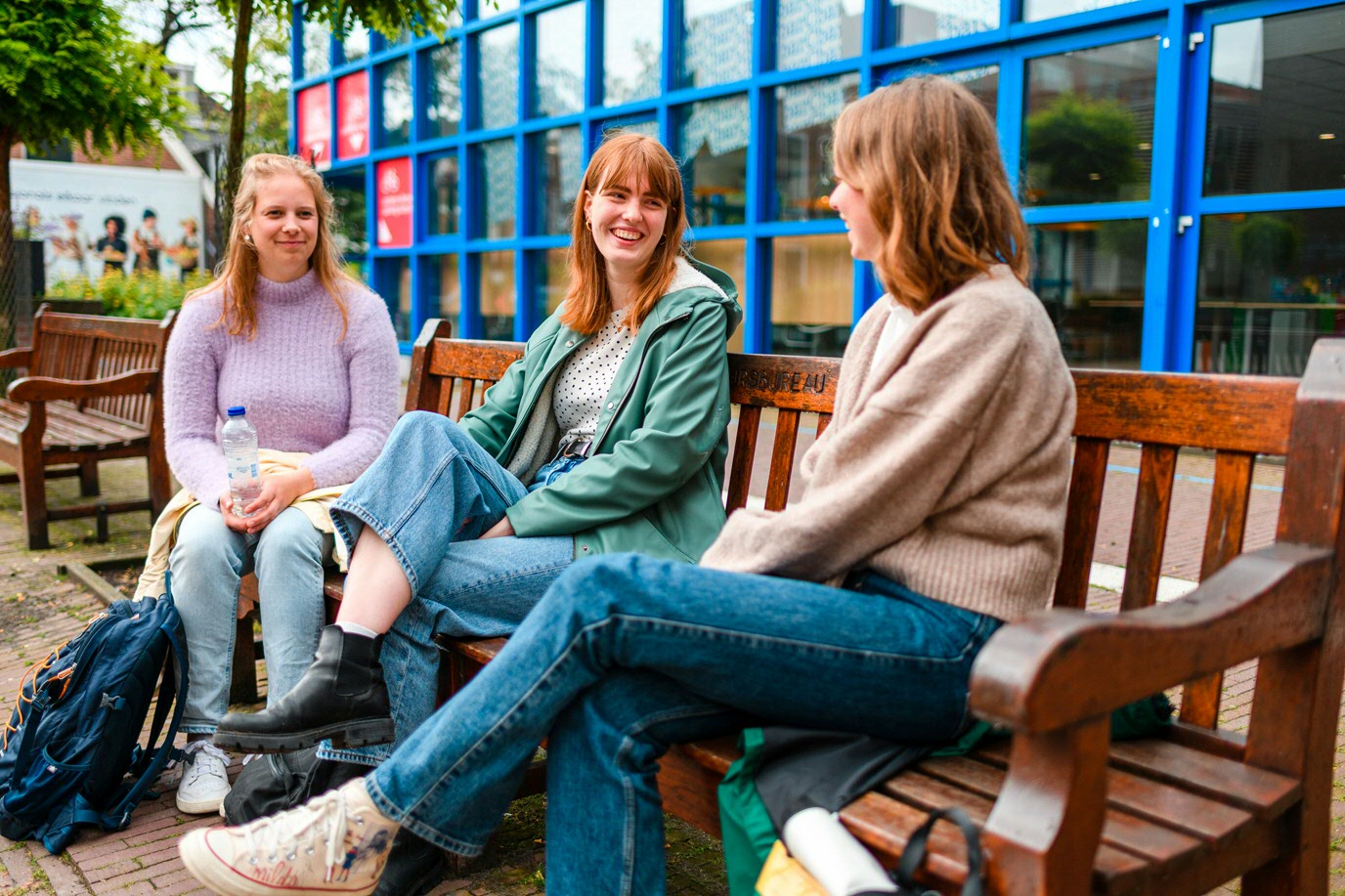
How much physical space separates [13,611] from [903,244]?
4374mm

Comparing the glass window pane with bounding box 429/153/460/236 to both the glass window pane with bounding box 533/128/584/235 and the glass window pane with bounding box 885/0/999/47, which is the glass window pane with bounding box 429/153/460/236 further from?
the glass window pane with bounding box 885/0/999/47

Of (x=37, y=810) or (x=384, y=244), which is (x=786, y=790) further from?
(x=384, y=244)

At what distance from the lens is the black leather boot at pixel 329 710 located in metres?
2.47

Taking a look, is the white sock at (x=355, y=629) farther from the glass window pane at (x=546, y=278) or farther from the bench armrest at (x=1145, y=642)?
the glass window pane at (x=546, y=278)

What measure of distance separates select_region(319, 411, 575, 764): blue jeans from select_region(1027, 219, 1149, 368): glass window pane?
A: 5980 mm

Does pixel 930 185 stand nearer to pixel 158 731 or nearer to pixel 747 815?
pixel 747 815

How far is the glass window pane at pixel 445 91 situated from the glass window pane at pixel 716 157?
3.36m

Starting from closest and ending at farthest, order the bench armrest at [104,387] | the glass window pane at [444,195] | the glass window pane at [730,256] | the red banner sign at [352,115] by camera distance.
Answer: the bench armrest at [104,387] < the glass window pane at [730,256] < the glass window pane at [444,195] < the red banner sign at [352,115]

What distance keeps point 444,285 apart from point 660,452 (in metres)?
10.9

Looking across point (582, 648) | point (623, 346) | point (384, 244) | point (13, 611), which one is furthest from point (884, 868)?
point (384, 244)

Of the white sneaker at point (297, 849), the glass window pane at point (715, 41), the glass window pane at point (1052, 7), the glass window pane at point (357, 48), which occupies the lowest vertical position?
the white sneaker at point (297, 849)

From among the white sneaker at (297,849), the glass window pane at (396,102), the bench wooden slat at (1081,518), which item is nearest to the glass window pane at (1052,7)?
the bench wooden slat at (1081,518)

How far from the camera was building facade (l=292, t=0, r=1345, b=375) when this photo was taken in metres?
7.02

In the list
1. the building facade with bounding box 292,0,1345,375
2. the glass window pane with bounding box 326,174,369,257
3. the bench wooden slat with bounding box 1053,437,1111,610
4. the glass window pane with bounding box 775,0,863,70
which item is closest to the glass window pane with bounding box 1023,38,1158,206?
the building facade with bounding box 292,0,1345,375
